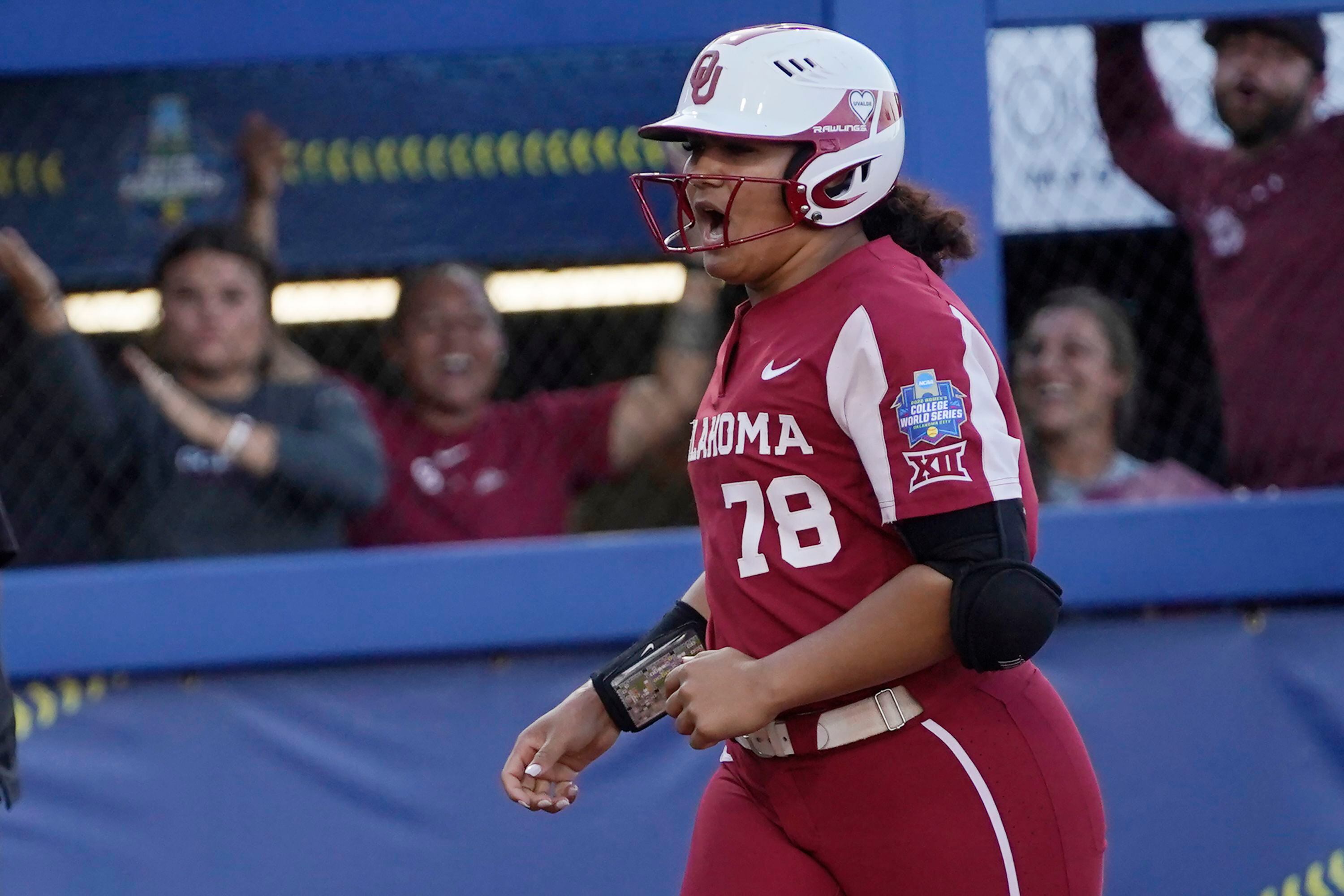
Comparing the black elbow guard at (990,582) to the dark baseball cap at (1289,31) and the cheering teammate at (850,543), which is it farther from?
the dark baseball cap at (1289,31)

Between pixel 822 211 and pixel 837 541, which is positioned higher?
pixel 822 211

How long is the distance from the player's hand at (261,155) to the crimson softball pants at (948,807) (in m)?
2.74

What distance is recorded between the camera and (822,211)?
2121 mm

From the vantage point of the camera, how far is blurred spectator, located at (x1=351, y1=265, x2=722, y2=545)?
4012mm

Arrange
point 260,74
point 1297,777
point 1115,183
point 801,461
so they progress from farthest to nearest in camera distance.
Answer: point 260,74 → point 1115,183 → point 1297,777 → point 801,461

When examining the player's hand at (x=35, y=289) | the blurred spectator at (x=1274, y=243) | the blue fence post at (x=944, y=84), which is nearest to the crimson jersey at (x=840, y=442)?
the blue fence post at (x=944, y=84)

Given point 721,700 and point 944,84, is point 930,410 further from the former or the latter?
point 944,84

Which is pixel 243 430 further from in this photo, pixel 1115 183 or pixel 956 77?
pixel 1115 183

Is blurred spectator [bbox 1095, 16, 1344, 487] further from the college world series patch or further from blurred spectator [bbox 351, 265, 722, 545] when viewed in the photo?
the college world series patch

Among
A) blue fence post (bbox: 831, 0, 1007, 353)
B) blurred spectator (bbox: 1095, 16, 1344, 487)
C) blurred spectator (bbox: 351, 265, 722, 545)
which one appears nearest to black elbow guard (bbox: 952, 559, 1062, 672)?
blue fence post (bbox: 831, 0, 1007, 353)

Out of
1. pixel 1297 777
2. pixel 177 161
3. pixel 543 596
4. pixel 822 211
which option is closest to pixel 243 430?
pixel 543 596

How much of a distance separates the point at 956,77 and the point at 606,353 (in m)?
1.48

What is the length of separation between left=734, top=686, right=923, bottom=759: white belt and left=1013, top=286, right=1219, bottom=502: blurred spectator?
6.46 ft

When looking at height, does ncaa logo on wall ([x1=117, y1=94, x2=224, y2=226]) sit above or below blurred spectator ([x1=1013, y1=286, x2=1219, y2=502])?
above
